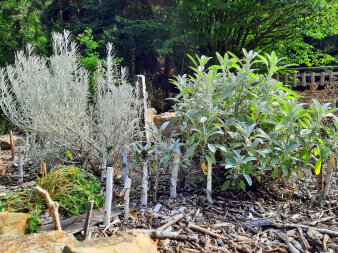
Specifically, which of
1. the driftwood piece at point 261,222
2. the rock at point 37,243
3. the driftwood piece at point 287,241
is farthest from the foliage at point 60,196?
the driftwood piece at point 287,241

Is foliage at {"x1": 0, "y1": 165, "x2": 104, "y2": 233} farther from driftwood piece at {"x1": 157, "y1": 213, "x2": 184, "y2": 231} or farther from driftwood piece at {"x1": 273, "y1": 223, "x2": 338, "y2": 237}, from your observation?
driftwood piece at {"x1": 273, "y1": 223, "x2": 338, "y2": 237}

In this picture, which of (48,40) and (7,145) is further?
(48,40)

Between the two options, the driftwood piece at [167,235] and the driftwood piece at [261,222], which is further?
the driftwood piece at [261,222]

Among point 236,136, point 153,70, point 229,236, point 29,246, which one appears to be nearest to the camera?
point 29,246

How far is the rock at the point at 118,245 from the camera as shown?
1353 millimetres

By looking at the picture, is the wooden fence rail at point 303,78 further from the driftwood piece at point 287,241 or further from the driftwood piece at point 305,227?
the driftwood piece at point 287,241

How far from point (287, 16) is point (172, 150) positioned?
8649 mm

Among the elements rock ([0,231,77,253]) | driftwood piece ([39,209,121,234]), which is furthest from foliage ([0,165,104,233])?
rock ([0,231,77,253])

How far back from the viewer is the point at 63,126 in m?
3.57

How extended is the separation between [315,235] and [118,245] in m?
1.46

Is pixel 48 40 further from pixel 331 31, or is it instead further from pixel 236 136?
pixel 236 136

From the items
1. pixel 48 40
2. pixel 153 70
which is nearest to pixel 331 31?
pixel 153 70

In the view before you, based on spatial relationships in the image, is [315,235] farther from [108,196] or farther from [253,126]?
[108,196]

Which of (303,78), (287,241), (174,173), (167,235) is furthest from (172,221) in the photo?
(303,78)
